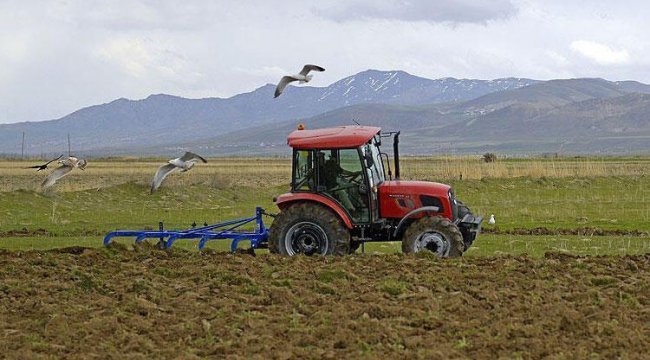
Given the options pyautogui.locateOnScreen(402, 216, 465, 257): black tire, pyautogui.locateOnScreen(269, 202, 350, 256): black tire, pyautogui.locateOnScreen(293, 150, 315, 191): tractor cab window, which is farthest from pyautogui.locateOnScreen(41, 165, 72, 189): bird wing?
pyautogui.locateOnScreen(402, 216, 465, 257): black tire

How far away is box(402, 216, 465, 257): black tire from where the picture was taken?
1809 cm

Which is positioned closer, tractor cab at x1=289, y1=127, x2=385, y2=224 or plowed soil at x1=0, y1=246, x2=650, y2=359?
plowed soil at x1=0, y1=246, x2=650, y2=359

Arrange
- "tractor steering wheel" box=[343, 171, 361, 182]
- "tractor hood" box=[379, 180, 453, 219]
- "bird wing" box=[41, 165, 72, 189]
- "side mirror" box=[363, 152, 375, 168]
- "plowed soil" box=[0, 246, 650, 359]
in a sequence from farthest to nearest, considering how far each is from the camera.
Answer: "bird wing" box=[41, 165, 72, 189], "tractor hood" box=[379, 180, 453, 219], "tractor steering wheel" box=[343, 171, 361, 182], "side mirror" box=[363, 152, 375, 168], "plowed soil" box=[0, 246, 650, 359]

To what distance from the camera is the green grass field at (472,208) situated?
2458cm

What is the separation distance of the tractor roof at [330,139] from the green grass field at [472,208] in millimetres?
4581

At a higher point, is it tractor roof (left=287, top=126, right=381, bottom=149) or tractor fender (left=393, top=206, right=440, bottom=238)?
tractor roof (left=287, top=126, right=381, bottom=149)

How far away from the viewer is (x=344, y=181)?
720 inches

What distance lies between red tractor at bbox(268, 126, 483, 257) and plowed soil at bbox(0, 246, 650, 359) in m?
0.57

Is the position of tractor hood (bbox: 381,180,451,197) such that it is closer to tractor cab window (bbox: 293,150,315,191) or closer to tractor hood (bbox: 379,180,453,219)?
tractor hood (bbox: 379,180,453,219)

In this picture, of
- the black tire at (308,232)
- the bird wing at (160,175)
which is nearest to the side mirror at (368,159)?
the black tire at (308,232)

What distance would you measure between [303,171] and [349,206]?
1.07m

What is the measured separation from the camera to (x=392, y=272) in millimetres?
16375

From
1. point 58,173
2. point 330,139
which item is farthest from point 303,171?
point 58,173

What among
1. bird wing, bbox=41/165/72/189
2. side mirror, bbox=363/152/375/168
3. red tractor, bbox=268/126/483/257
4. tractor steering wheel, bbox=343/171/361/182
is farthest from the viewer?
bird wing, bbox=41/165/72/189
